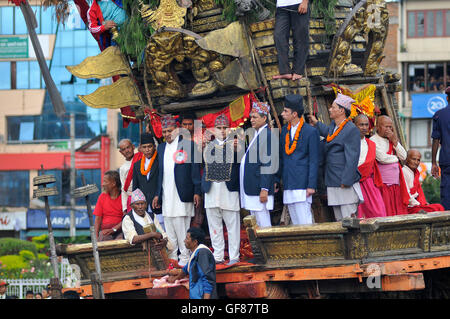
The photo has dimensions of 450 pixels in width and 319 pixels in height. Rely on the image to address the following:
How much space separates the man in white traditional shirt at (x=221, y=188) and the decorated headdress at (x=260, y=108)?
0.35 m

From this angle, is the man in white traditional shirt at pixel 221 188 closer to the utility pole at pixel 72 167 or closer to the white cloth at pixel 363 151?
the white cloth at pixel 363 151

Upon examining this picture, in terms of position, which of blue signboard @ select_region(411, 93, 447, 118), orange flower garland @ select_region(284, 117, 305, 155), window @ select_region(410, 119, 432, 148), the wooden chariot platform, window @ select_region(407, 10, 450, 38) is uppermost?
window @ select_region(407, 10, 450, 38)

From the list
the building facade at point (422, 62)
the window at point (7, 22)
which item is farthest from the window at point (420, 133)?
the window at point (7, 22)

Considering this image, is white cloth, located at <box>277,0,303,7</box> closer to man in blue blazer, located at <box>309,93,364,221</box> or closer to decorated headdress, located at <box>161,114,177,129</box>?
man in blue blazer, located at <box>309,93,364,221</box>

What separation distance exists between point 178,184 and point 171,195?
0.47ft

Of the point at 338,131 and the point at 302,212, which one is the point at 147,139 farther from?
the point at 338,131

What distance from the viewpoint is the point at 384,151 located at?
8547mm

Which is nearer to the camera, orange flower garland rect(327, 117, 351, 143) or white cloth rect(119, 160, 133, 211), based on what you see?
orange flower garland rect(327, 117, 351, 143)

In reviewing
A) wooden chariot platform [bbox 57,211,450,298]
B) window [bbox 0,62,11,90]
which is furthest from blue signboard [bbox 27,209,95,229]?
wooden chariot platform [bbox 57,211,450,298]

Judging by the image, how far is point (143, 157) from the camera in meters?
9.22

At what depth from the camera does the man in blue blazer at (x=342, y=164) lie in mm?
7848

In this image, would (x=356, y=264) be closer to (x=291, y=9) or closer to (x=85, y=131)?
(x=291, y=9)

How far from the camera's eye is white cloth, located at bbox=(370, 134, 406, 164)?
847cm

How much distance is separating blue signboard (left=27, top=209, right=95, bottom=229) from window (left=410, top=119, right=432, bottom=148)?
14.1m
